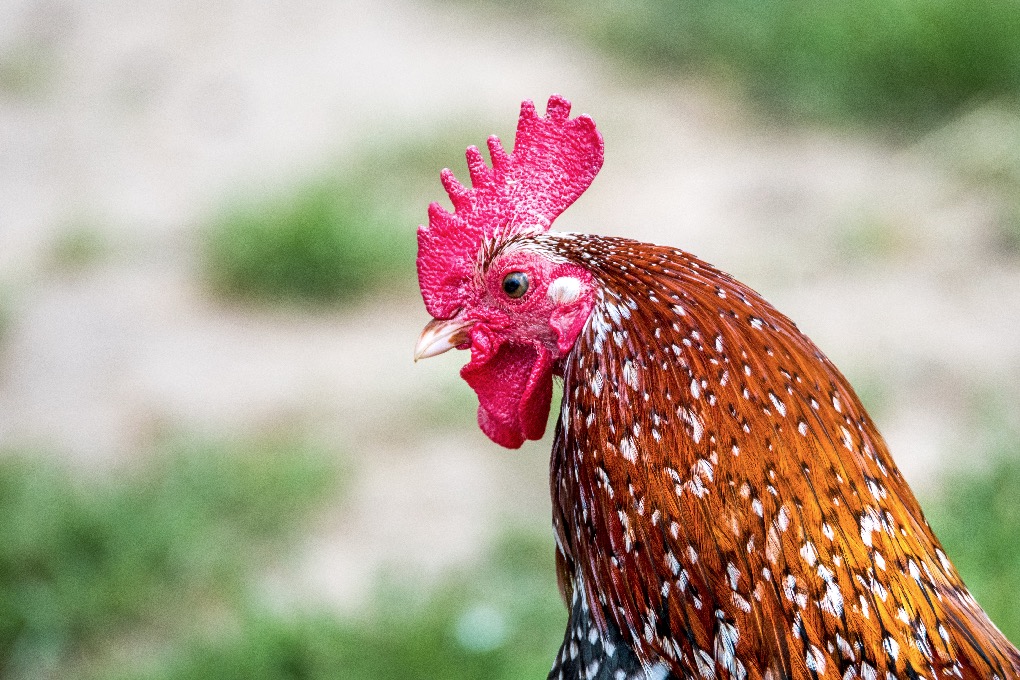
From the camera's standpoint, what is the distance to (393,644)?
3371 millimetres

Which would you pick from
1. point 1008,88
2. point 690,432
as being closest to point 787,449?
point 690,432

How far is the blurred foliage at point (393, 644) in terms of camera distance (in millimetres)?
3309

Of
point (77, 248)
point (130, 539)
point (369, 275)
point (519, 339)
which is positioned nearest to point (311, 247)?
point (369, 275)

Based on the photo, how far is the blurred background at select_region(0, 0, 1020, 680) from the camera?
12.2 ft

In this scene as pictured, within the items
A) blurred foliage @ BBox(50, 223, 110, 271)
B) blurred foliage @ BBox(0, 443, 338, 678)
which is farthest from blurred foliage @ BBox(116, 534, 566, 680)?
blurred foliage @ BBox(50, 223, 110, 271)

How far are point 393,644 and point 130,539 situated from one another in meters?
1.17

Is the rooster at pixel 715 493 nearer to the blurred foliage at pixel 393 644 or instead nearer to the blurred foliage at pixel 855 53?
the blurred foliage at pixel 393 644

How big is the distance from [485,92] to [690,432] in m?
5.12

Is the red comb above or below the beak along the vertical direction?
above

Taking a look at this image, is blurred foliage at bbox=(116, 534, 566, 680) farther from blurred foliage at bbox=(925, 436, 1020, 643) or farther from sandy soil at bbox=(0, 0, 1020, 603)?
blurred foliage at bbox=(925, 436, 1020, 643)

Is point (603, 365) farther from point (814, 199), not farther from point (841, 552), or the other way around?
point (814, 199)

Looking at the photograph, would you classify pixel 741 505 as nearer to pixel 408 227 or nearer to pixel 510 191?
pixel 510 191

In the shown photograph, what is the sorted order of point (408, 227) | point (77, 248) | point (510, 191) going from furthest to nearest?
point (408, 227), point (77, 248), point (510, 191)

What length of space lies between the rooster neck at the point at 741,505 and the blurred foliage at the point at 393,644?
4.91 feet
